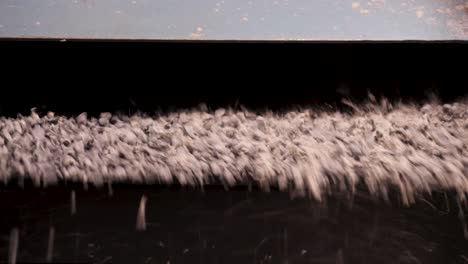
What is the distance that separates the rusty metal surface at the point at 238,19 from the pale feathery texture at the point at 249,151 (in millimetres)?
108

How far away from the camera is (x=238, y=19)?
2.06 feet

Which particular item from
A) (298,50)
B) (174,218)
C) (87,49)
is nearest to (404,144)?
(298,50)

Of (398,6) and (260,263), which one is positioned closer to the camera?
(260,263)

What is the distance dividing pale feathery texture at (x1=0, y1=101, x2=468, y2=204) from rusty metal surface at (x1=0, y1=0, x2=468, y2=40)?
11 centimetres

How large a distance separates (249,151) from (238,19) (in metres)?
0.19

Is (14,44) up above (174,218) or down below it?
above

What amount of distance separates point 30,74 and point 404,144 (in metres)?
0.50

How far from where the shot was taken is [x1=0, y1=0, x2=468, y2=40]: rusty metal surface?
2.00 ft

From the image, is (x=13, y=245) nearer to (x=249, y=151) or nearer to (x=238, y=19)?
(x=249, y=151)

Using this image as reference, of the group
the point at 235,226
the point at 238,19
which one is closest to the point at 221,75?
the point at 238,19

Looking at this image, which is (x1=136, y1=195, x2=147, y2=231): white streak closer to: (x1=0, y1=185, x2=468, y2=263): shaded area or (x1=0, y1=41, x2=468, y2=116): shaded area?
(x1=0, y1=185, x2=468, y2=263): shaded area

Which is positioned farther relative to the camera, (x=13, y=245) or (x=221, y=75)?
(x=221, y=75)

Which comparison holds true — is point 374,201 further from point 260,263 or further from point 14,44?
point 14,44

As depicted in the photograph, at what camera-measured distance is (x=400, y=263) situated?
1.80 ft
